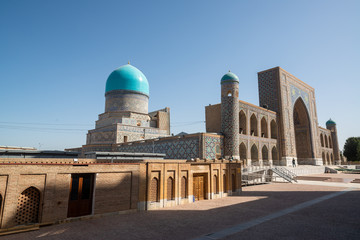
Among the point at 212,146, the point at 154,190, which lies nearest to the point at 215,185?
the point at 154,190

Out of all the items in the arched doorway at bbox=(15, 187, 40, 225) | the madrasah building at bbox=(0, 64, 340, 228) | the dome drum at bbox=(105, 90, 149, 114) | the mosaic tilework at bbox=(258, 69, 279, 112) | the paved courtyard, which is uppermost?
the mosaic tilework at bbox=(258, 69, 279, 112)

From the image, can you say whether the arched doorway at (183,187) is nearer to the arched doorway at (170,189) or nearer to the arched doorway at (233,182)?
the arched doorway at (170,189)

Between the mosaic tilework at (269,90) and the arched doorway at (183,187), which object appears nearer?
the arched doorway at (183,187)

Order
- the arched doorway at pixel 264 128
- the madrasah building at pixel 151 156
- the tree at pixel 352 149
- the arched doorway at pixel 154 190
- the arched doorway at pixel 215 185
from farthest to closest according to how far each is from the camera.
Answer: the tree at pixel 352 149 < the arched doorway at pixel 264 128 < the arched doorway at pixel 215 185 < the arched doorway at pixel 154 190 < the madrasah building at pixel 151 156

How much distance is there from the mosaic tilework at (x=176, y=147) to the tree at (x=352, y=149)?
4954 centimetres

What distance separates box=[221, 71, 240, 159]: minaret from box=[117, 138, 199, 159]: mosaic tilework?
3364mm

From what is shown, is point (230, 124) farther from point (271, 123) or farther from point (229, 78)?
point (271, 123)

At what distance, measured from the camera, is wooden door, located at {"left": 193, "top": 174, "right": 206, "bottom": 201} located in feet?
36.6

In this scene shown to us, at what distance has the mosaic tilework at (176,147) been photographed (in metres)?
19.4

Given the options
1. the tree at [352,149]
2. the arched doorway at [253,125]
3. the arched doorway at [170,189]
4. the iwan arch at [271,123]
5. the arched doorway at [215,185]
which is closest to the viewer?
the arched doorway at [170,189]

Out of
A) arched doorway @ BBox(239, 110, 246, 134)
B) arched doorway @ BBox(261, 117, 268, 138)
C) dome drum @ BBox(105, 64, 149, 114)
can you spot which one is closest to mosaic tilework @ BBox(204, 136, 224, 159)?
arched doorway @ BBox(239, 110, 246, 134)

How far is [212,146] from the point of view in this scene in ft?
64.9

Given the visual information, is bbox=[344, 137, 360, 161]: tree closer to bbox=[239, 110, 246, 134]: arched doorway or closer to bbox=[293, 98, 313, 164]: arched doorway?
bbox=[293, 98, 313, 164]: arched doorway

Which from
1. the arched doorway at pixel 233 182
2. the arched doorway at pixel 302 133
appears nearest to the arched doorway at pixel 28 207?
the arched doorway at pixel 233 182
